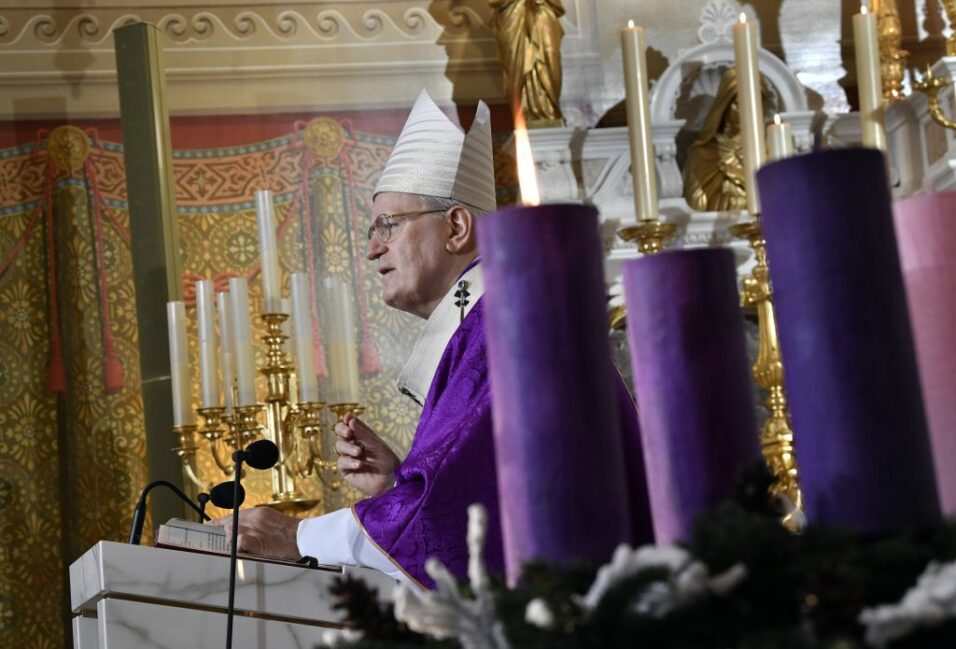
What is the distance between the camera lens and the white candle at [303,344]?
301cm

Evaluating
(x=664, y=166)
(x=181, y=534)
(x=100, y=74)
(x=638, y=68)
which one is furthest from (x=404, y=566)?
(x=100, y=74)

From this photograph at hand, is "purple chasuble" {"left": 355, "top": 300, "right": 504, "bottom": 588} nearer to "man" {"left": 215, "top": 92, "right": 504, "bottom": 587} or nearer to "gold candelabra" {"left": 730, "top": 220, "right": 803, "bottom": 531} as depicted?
"man" {"left": 215, "top": 92, "right": 504, "bottom": 587}

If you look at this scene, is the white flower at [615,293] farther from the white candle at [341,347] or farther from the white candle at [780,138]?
the white candle at [341,347]

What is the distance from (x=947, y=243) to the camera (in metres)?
0.73

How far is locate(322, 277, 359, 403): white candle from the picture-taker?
296 cm

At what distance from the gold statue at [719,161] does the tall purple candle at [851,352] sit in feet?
10.9

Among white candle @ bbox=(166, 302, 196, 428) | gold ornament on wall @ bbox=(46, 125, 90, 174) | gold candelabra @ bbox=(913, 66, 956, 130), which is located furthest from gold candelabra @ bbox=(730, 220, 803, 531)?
gold ornament on wall @ bbox=(46, 125, 90, 174)

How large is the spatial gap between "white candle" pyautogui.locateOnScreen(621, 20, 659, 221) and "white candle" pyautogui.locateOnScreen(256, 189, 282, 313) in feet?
2.92

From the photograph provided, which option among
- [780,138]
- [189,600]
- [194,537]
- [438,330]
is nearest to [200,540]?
[194,537]

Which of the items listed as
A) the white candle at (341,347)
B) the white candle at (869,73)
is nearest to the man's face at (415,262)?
the white candle at (341,347)

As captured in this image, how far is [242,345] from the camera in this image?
3061mm

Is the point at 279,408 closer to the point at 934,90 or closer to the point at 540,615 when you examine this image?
the point at 934,90

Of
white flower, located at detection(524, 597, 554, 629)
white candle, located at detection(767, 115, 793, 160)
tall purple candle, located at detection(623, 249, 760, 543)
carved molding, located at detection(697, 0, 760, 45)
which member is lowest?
white flower, located at detection(524, 597, 554, 629)

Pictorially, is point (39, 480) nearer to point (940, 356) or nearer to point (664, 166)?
point (664, 166)
